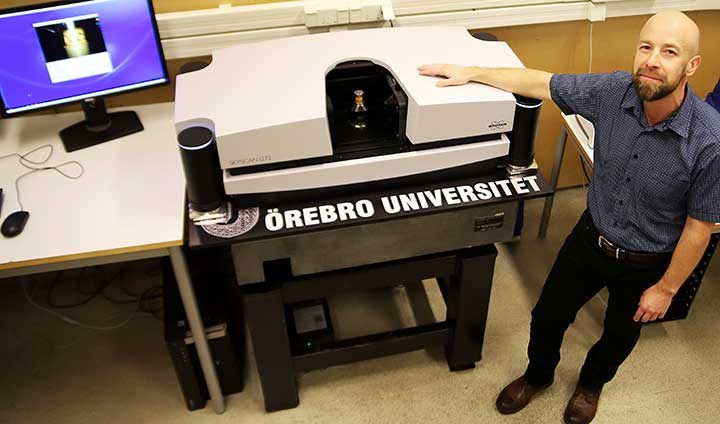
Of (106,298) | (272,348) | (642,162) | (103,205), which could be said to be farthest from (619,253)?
(106,298)

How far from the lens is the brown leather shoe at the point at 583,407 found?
6.21 ft

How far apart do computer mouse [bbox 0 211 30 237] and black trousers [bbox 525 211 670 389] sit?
4.47 feet

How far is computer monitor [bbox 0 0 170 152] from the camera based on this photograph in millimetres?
1671

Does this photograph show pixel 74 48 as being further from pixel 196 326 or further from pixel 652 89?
pixel 652 89

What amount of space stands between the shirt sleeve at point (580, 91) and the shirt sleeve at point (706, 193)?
284 millimetres

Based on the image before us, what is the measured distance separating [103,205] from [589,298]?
4.26 feet

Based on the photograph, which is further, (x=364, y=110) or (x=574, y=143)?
(x=574, y=143)

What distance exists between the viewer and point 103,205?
160 cm

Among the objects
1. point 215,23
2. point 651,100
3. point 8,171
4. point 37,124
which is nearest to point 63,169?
point 8,171

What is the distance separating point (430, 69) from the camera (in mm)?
1513

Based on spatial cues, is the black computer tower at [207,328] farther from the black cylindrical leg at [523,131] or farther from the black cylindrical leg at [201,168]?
the black cylindrical leg at [523,131]

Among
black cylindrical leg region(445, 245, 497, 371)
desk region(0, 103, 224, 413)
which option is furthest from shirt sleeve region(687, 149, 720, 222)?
desk region(0, 103, 224, 413)

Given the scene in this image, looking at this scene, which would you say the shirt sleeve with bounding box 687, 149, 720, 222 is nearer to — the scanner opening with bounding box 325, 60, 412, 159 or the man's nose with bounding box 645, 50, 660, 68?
the man's nose with bounding box 645, 50, 660, 68

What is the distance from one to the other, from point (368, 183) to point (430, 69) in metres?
0.31
